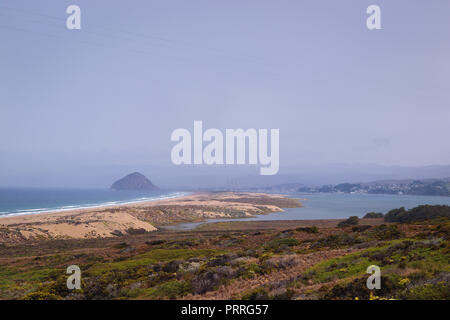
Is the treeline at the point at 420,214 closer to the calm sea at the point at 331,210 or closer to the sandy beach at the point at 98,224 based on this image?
the calm sea at the point at 331,210

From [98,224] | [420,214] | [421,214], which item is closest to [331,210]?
[420,214]

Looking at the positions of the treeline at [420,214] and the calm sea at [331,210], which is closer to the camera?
the treeline at [420,214]

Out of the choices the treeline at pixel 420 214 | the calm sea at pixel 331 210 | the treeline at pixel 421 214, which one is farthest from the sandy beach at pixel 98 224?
the treeline at pixel 421 214

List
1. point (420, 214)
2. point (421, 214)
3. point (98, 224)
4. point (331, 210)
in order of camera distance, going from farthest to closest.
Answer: point (331, 210) < point (98, 224) < point (420, 214) < point (421, 214)

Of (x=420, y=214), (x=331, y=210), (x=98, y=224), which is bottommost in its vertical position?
(x=331, y=210)

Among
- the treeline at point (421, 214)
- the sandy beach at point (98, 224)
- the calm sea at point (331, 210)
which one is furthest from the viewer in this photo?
the calm sea at point (331, 210)

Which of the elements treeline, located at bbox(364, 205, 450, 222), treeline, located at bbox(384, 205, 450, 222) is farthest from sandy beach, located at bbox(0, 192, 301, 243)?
treeline, located at bbox(384, 205, 450, 222)

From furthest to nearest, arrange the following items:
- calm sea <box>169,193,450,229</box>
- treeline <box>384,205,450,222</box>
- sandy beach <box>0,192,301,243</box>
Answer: calm sea <box>169,193,450,229</box> → treeline <box>384,205,450,222</box> → sandy beach <box>0,192,301,243</box>

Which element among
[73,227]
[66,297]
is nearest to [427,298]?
[66,297]

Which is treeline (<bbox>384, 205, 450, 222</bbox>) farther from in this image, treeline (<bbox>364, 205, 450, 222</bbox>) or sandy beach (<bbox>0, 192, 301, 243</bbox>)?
sandy beach (<bbox>0, 192, 301, 243</bbox>)

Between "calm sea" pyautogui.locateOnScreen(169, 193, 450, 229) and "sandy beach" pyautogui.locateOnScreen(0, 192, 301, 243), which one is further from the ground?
"sandy beach" pyautogui.locateOnScreen(0, 192, 301, 243)

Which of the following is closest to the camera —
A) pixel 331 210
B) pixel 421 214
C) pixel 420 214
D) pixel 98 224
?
pixel 421 214

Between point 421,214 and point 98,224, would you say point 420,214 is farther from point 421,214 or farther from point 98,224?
point 98,224
